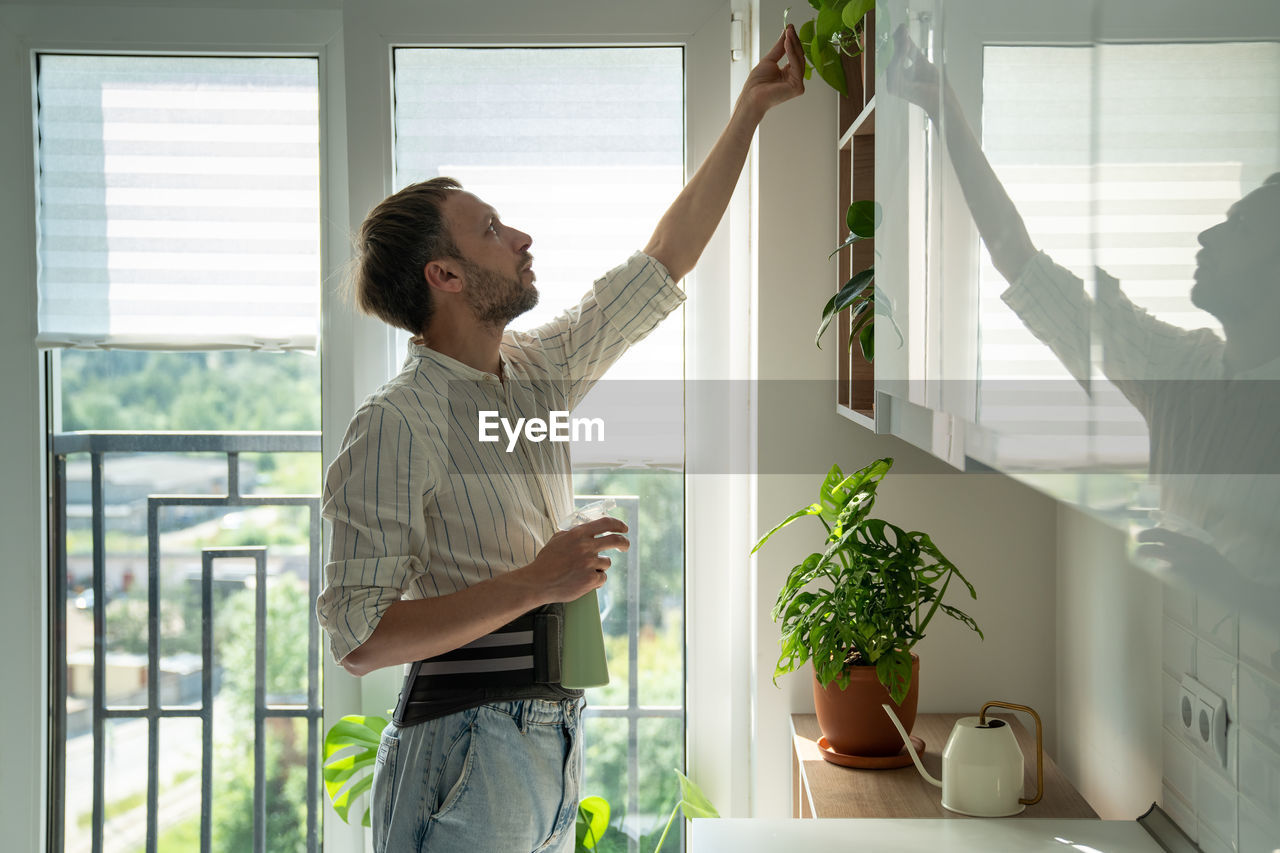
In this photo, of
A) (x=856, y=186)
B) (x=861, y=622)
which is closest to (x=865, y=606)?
(x=861, y=622)

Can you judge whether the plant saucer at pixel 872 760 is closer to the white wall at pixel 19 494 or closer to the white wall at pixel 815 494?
the white wall at pixel 815 494

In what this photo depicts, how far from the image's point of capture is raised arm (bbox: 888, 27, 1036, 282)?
55cm

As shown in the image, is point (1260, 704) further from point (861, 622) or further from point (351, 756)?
point (351, 756)

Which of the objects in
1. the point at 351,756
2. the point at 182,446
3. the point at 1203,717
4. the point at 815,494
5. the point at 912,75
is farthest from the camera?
the point at 182,446

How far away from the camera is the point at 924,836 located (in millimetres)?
1122

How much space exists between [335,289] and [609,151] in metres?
0.59

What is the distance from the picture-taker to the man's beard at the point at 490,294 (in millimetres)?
1335

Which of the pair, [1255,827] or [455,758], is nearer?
[1255,827]

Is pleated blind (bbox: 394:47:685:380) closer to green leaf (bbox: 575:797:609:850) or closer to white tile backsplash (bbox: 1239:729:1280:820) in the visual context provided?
green leaf (bbox: 575:797:609:850)

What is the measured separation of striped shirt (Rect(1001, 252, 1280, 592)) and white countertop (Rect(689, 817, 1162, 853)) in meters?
0.84

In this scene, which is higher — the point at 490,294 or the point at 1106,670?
the point at 490,294

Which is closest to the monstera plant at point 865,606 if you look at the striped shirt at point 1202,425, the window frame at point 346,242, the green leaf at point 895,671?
the green leaf at point 895,671

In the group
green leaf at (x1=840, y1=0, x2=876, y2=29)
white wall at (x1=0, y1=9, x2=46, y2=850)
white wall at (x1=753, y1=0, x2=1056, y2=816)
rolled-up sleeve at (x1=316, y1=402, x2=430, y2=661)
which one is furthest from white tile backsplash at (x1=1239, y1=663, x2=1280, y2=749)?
white wall at (x1=0, y1=9, x2=46, y2=850)

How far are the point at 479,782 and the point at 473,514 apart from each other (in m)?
0.34
